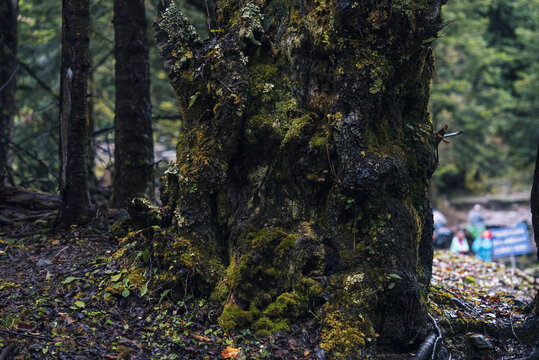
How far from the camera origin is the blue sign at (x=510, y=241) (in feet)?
42.9

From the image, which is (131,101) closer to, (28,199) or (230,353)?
(28,199)

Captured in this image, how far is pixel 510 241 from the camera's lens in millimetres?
13227

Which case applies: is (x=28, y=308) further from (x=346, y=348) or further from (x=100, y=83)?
(x=100, y=83)

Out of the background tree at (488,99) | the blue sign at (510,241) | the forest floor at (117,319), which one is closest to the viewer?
the forest floor at (117,319)

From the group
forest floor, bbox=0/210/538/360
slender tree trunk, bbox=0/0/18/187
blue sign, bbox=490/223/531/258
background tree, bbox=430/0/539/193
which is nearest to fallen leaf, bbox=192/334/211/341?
forest floor, bbox=0/210/538/360

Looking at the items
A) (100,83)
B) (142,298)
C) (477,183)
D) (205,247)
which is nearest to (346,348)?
(205,247)

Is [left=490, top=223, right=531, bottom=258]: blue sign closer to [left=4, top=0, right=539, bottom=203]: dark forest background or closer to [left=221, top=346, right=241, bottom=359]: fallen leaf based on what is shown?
[left=4, top=0, right=539, bottom=203]: dark forest background

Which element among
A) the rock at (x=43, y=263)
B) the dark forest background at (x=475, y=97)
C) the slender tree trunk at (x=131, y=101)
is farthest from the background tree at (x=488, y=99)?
the rock at (x=43, y=263)

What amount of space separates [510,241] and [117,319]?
13.0m

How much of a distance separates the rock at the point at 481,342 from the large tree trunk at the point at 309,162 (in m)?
0.79

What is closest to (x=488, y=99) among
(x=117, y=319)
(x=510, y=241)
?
(x=510, y=241)

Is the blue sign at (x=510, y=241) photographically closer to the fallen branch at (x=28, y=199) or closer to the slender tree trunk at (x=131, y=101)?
the slender tree trunk at (x=131, y=101)

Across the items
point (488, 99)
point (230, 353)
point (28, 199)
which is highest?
point (488, 99)

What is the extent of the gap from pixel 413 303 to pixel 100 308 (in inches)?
126
